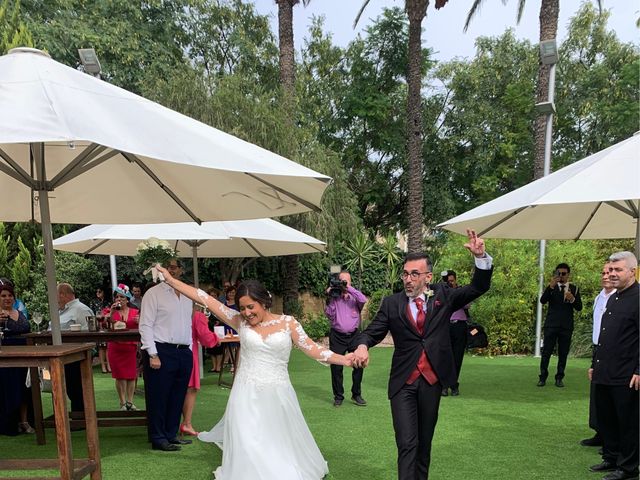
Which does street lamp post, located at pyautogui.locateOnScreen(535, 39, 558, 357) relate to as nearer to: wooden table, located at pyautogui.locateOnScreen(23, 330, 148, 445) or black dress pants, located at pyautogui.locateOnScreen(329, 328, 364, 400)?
black dress pants, located at pyautogui.locateOnScreen(329, 328, 364, 400)

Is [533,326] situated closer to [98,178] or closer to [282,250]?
[282,250]

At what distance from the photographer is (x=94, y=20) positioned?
2127 centimetres

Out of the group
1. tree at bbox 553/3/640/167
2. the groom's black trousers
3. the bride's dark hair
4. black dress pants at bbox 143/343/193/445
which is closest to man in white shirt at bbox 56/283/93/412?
black dress pants at bbox 143/343/193/445

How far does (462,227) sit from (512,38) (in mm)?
23084

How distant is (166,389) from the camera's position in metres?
6.34

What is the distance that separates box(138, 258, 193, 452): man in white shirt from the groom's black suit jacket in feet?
8.19

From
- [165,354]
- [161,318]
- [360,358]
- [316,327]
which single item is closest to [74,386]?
[165,354]

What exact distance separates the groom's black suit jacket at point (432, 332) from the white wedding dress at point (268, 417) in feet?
2.28

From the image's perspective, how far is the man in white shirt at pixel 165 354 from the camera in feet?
20.3

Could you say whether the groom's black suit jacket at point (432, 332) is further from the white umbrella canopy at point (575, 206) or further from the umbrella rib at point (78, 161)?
the umbrella rib at point (78, 161)

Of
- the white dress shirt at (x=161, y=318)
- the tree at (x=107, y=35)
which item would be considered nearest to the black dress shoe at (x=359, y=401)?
the white dress shirt at (x=161, y=318)

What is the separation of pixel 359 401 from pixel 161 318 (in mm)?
3728

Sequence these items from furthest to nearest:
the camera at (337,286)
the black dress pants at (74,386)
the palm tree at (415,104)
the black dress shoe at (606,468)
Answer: the palm tree at (415,104)
the camera at (337,286)
the black dress pants at (74,386)
the black dress shoe at (606,468)

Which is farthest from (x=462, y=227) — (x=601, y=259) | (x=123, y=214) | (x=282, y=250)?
(x=601, y=259)
